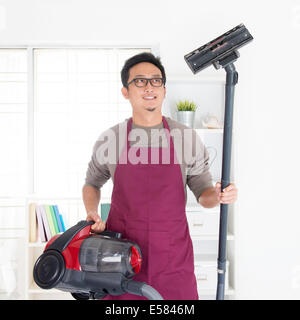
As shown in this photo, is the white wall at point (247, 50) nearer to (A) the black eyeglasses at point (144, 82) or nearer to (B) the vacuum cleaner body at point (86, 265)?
(A) the black eyeglasses at point (144, 82)

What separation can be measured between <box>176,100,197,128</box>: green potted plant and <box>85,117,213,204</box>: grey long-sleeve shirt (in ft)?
2.42

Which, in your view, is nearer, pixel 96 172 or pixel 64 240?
pixel 64 240

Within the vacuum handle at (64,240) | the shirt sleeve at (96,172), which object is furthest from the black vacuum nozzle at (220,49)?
the vacuum handle at (64,240)

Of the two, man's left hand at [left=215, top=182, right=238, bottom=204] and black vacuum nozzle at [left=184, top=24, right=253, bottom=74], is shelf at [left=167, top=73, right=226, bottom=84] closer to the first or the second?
black vacuum nozzle at [left=184, top=24, right=253, bottom=74]

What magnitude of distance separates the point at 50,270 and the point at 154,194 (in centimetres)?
48

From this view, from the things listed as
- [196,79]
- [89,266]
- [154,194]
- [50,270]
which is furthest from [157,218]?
[196,79]

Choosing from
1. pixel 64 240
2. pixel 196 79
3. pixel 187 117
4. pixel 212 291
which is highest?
pixel 196 79

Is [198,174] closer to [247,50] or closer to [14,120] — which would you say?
[247,50]

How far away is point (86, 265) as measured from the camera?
3.99 ft

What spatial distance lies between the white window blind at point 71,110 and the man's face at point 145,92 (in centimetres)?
123

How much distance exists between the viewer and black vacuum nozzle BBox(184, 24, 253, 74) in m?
1.27

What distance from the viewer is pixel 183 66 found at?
2566mm

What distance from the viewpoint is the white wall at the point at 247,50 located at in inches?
101

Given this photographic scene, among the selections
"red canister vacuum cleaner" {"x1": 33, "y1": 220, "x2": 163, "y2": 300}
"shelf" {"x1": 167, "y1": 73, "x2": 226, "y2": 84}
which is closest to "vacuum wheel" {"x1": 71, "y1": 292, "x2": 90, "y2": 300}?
"red canister vacuum cleaner" {"x1": 33, "y1": 220, "x2": 163, "y2": 300}
